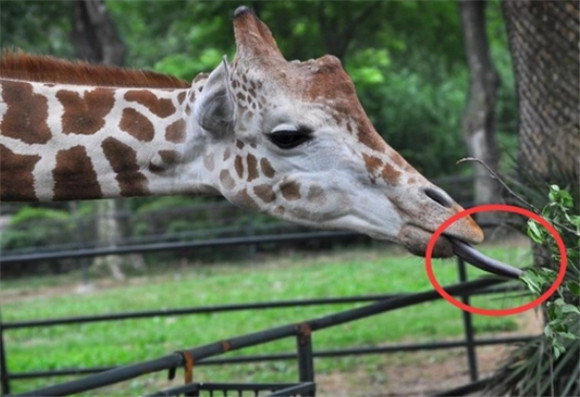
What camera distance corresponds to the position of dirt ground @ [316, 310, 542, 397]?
7156 mm

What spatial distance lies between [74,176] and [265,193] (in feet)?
2.15

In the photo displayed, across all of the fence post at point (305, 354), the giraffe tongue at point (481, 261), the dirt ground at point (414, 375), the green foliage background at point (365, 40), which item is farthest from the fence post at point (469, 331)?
the green foliage background at point (365, 40)

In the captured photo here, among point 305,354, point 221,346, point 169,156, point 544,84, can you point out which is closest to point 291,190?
point 169,156

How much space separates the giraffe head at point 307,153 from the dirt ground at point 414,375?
3715mm

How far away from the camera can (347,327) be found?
31.6 ft

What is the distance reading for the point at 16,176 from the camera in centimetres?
363

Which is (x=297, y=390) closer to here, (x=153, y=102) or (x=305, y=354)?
(x=305, y=354)

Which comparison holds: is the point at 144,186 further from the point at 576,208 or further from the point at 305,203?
the point at 576,208

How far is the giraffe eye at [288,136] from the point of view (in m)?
3.36

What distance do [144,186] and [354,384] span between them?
4.11 metres

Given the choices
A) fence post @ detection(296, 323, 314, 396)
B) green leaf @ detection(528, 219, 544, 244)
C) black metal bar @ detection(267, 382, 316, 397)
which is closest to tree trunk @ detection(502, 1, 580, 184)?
fence post @ detection(296, 323, 314, 396)

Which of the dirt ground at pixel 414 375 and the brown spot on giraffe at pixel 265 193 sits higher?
the brown spot on giraffe at pixel 265 193

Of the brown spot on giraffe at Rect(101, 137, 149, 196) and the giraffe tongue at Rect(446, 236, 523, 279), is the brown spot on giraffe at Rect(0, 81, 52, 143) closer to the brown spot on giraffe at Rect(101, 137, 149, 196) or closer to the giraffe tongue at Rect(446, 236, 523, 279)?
the brown spot on giraffe at Rect(101, 137, 149, 196)

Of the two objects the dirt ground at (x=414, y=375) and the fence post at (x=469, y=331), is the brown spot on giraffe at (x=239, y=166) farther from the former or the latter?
the dirt ground at (x=414, y=375)
